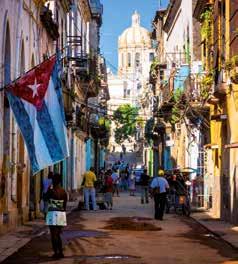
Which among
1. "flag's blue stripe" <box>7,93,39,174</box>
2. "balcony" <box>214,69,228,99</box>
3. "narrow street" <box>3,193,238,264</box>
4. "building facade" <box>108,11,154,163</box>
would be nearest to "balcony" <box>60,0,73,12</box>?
"balcony" <box>214,69,228,99</box>

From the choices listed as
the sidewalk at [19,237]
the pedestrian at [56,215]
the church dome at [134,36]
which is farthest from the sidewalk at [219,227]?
the church dome at [134,36]

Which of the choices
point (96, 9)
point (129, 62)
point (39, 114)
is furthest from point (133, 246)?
point (129, 62)

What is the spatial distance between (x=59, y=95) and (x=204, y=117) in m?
14.5

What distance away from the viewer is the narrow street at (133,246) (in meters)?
13.9

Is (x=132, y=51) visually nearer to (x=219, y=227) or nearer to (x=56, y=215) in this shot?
(x=219, y=227)

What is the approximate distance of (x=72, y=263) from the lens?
13.3 meters

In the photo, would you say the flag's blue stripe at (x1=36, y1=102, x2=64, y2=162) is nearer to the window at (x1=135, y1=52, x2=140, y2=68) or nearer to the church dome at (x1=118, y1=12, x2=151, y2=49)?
the church dome at (x1=118, y1=12, x2=151, y2=49)

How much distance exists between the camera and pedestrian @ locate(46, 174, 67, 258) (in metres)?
14.3

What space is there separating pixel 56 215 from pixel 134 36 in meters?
136

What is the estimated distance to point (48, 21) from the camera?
26.5 m

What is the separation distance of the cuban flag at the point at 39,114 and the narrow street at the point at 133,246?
1927 mm

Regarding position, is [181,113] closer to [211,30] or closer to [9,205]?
[211,30]

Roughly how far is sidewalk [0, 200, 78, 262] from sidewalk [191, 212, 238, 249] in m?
4.40

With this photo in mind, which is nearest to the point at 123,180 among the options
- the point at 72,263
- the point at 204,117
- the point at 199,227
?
the point at 204,117
